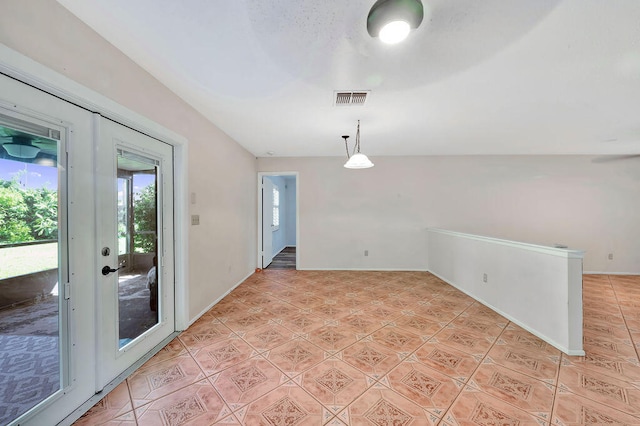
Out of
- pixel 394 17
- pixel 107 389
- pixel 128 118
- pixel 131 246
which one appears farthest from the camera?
pixel 131 246

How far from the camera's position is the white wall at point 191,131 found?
1.23m

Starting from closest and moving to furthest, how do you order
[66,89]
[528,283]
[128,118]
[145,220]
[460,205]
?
[66,89], [128,118], [145,220], [528,283], [460,205]

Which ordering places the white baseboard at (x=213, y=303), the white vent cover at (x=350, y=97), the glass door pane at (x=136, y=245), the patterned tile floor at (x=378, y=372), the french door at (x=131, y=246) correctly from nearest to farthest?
1. the patterned tile floor at (x=378, y=372)
2. the french door at (x=131, y=246)
3. the glass door pane at (x=136, y=245)
4. the white vent cover at (x=350, y=97)
5. the white baseboard at (x=213, y=303)

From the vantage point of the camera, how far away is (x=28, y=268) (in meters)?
1.28

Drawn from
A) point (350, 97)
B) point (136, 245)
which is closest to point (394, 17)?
point (350, 97)

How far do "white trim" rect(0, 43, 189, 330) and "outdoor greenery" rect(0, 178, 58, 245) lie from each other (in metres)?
0.57

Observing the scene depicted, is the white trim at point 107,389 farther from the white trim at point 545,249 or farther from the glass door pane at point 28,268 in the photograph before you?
the white trim at point 545,249

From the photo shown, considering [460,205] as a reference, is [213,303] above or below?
below

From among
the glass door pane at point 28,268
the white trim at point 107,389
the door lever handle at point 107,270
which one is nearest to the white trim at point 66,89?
the glass door pane at point 28,268

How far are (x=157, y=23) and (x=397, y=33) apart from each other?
59.3 inches

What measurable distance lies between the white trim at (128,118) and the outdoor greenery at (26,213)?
1.86 feet

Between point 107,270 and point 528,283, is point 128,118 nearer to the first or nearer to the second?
point 107,270

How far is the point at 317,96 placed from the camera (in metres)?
2.35

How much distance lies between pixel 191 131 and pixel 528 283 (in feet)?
13.9
